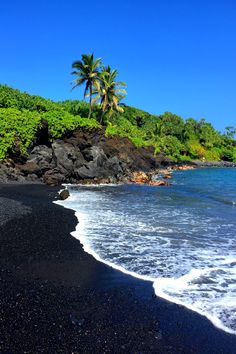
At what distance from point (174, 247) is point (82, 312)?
6269mm

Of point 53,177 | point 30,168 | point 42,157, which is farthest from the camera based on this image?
point 42,157

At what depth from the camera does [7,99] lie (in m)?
42.2

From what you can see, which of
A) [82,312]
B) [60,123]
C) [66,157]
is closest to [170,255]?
[82,312]

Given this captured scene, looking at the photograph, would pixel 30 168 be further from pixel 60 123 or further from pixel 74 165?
pixel 60 123

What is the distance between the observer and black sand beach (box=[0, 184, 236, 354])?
20.6 ft

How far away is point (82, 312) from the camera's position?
7.45 meters

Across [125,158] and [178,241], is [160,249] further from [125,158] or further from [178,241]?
[125,158]

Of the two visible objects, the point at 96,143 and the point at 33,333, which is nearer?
the point at 33,333

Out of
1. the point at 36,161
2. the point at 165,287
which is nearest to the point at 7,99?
the point at 36,161

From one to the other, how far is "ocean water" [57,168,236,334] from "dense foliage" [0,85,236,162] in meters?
16.0

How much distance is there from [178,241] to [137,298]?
5.89m

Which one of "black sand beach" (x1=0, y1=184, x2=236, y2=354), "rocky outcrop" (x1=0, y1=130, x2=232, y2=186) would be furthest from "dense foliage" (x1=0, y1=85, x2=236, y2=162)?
"black sand beach" (x1=0, y1=184, x2=236, y2=354)

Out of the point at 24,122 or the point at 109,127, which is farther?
the point at 109,127

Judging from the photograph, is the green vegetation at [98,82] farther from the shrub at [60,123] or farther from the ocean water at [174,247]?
the ocean water at [174,247]
